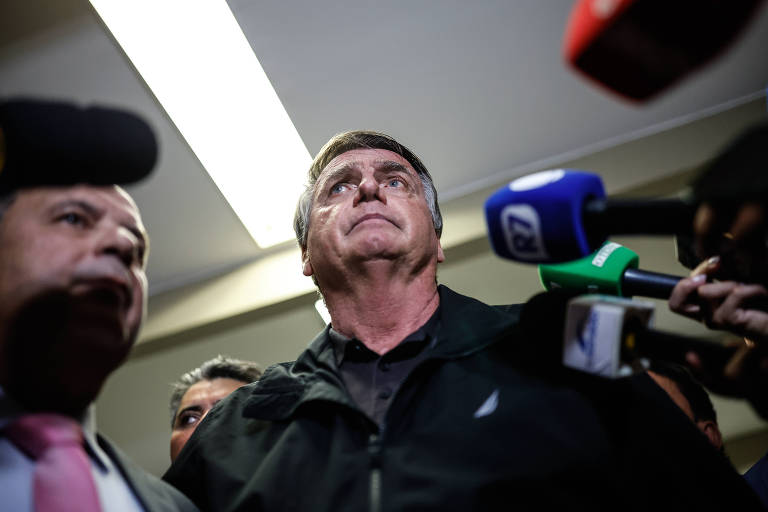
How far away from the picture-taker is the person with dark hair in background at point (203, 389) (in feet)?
7.86

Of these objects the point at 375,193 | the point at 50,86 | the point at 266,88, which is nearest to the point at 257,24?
the point at 266,88

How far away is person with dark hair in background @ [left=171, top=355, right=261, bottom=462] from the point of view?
2.40m

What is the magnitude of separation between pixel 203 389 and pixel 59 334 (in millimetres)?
1837

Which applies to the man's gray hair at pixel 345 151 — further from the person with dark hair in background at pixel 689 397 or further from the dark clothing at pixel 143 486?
the person with dark hair in background at pixel 689 397

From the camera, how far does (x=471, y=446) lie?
0.95 m

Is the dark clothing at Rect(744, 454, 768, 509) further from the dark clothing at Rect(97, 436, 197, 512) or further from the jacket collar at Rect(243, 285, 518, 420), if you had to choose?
the dark clothing at Rect(97, 436, 197, 512)

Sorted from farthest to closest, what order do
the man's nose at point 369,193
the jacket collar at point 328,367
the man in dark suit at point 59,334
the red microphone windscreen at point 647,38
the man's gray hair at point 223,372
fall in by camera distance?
the man's gray hair at point 223,372
the man's nose at point 369,193
the jacket collar at point 328,367
the man in dark suit at point 59,334
the red microphone windscreen at point 647,38

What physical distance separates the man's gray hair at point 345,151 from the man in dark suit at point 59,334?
84 cm

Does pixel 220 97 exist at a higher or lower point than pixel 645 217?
higher

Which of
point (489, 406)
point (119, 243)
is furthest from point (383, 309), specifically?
point (119, 243)

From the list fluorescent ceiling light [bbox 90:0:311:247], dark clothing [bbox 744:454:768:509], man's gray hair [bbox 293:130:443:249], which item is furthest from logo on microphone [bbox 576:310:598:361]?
fluorescent ceiling light [bbox 90:0:311:247]

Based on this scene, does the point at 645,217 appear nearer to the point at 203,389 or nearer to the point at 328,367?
the point at 328,367

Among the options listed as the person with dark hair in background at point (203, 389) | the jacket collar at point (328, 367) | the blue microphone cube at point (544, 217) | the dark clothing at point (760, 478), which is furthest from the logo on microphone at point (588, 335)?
Answer: the person with dark hair in background at point (203, 389)

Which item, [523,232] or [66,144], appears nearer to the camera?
[66,144]
